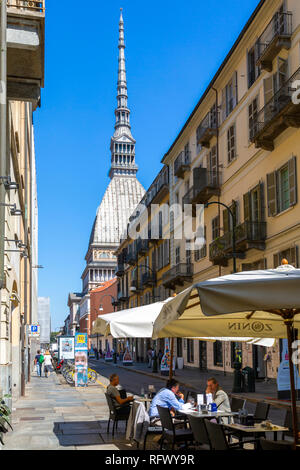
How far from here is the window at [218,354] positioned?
36.9 m

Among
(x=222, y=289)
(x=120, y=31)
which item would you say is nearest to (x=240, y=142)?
(x=222, y=289)

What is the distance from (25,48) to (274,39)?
16.5 m

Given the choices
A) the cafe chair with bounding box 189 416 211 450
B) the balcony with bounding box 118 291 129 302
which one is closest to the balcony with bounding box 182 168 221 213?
the cafe chair with bounding box 189 416 211 450

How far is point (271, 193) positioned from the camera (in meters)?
27.4

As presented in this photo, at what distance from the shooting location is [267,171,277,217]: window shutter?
89.0 feet

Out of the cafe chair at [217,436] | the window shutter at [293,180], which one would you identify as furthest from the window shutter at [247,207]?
the cafe chair at [217,436]

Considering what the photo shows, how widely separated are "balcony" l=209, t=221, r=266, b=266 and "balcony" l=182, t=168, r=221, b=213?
12.2ft

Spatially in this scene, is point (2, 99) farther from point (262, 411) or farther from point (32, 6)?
point (262, 411)

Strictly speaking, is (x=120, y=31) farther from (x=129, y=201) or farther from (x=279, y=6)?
(x=279, y=6)

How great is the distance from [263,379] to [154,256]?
2998 cm

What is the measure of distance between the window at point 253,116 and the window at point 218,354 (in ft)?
44.1

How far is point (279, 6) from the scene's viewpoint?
2617 cm

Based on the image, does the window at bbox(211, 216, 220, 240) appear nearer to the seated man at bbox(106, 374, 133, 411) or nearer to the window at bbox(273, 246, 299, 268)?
the window at bbox(273, 246, 299, 268)

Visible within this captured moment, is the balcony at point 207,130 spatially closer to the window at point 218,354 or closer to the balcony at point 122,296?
the window at point 218,354
